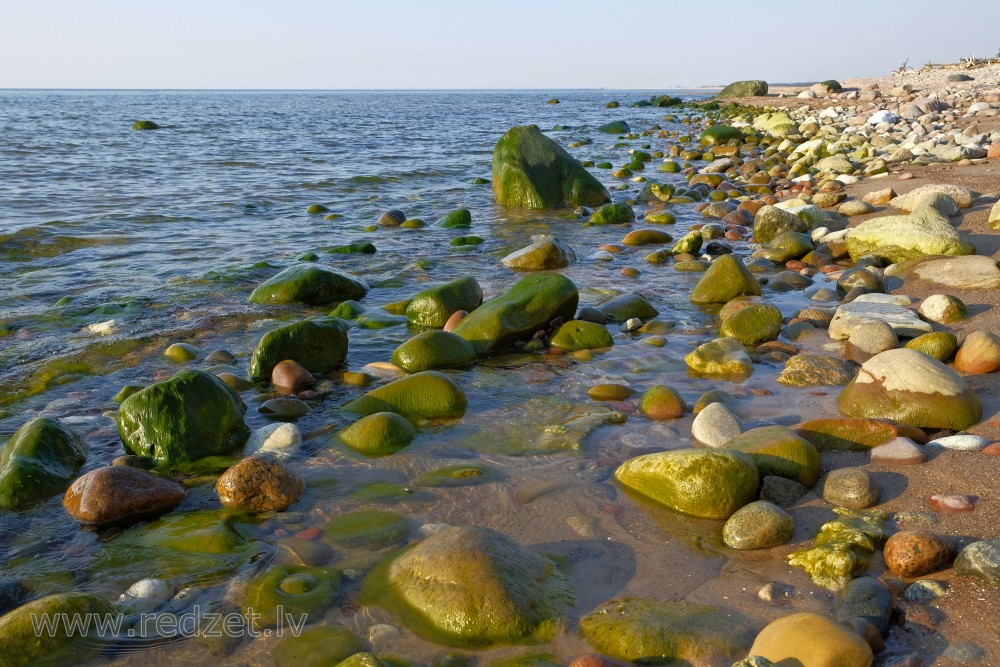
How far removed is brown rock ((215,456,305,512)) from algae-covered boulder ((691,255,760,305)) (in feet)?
12.5

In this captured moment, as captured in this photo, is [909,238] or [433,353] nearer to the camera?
[433,353]

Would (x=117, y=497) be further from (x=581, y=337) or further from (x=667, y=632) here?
(x=581, y=337)

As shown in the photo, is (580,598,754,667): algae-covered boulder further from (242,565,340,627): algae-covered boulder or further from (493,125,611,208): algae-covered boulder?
(493,125,611,208): algae-covered boulder

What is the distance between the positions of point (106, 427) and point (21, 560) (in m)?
1.17

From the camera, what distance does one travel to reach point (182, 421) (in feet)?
11.3

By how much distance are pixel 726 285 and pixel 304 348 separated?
3.28 m

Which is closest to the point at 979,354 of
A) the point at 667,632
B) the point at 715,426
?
the point at 715,426

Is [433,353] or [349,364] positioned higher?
[433,353]

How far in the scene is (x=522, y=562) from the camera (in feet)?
8.05

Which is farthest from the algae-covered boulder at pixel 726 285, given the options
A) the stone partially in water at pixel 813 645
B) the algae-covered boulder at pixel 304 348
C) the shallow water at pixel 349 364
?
the stone partially in water at pixel 813 645

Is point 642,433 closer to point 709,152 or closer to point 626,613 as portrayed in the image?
point 626,613

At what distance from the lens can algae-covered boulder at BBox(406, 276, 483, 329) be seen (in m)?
5.33

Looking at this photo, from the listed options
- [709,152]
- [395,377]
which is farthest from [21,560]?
[709,152]

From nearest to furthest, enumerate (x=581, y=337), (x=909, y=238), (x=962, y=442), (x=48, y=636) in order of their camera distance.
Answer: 1. (x=48, y=636)
2. (x=962, y=442)
3. (x=581, y=337)
4. (x=909, y=238)
